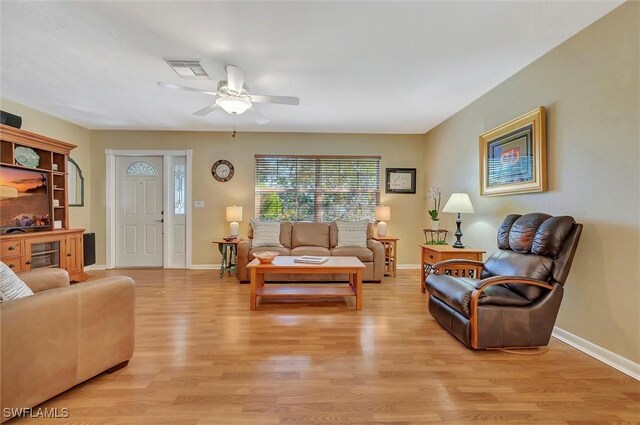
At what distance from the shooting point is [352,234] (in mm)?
4562

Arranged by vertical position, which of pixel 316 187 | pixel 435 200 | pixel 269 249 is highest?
pixel 316 187

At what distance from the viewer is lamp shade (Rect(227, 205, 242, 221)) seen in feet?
15.7

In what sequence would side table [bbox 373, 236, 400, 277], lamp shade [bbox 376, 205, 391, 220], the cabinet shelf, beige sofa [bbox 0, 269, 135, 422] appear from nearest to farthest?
beige sofa [bbox 0, 269, 135, 422]
the cabinet shelf
side table [bbox 373, 236, 400, 277]
lamp shade [bbox 376, 205, 391, 220]

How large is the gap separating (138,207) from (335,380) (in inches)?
189

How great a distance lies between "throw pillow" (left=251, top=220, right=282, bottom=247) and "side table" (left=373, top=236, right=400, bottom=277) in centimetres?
159

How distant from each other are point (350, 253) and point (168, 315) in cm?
245

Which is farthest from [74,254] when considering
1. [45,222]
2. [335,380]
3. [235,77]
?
[335,380]

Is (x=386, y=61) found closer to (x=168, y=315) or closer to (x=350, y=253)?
(x=350, y=253)

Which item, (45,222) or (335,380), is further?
(45,222)

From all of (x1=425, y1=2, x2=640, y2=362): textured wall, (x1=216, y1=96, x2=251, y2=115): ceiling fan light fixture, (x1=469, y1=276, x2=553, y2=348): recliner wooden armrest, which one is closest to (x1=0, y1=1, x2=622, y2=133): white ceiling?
(x1=425, y1=2, x2=640, y2=362): textured wall

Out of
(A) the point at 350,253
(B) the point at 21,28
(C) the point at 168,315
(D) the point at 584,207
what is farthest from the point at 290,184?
(D) the point at 584,207

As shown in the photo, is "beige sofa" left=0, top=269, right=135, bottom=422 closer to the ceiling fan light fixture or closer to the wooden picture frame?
the ceiling fan light fixture

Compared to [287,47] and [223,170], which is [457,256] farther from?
[223,170]

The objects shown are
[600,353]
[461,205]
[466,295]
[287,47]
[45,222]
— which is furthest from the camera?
[45,222]
